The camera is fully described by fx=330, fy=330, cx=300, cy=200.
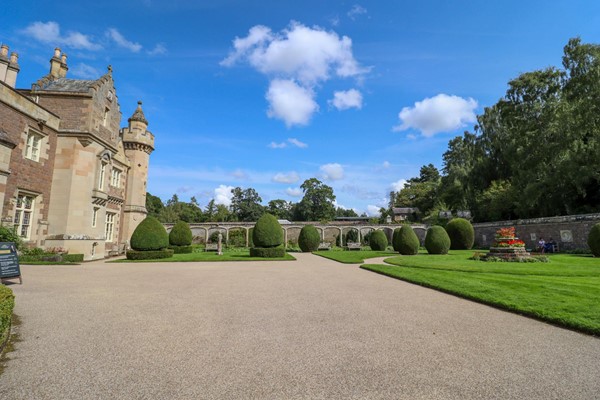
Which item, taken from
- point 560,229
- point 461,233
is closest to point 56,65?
point 461,233

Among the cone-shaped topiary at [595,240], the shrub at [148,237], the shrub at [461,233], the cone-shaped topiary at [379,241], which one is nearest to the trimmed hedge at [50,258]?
the shrub at [148,237]

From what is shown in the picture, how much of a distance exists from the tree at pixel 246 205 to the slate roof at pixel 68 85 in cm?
5867

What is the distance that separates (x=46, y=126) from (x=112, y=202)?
6677 millimetres

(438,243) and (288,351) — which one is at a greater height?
(438,243)

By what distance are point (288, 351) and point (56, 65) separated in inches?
1041

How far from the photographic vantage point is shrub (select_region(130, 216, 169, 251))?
722 inches

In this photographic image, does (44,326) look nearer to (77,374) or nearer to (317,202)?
(77,374)

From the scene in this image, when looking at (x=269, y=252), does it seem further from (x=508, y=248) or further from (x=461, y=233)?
(x=461, y=233)

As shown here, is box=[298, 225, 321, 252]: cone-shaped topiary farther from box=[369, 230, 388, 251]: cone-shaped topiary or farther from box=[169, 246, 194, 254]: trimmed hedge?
box=[169, 246, 194, 254]: trimmed hedge

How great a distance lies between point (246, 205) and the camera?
80625mm

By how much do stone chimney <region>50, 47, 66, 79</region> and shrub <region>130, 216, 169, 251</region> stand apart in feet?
40.1

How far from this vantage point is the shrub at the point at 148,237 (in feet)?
60.2

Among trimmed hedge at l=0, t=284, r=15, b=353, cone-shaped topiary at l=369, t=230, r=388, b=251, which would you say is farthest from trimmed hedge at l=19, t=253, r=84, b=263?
cone-shaped topiary at l=369, t=230, r=388, b=251

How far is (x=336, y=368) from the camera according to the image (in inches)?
133
